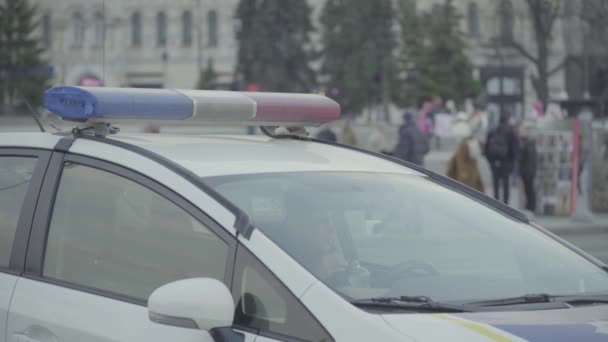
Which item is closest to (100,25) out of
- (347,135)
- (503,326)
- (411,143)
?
(347,135)

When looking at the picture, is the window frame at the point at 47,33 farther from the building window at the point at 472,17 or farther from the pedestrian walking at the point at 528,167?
the pedestrian walking at the point at 528,167

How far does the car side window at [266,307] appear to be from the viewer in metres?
3.43

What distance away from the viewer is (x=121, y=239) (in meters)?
4.26

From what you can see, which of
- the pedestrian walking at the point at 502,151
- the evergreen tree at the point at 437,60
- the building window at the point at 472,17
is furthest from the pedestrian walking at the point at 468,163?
the building window at the point at 472,17

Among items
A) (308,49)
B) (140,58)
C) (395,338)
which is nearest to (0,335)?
(395,338)

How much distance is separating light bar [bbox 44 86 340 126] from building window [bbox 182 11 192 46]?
302 feet

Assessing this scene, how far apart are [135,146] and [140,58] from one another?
94089 mm

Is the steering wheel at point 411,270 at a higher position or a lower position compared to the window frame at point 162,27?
higher

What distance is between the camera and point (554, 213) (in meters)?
22.0

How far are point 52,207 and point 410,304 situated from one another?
150 centimetres

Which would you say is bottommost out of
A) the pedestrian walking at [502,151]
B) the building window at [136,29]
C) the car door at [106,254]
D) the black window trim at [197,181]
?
the building window at [136,29]

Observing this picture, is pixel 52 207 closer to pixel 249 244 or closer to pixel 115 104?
pixel 115 104

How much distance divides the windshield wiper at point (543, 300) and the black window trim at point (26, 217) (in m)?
1.65

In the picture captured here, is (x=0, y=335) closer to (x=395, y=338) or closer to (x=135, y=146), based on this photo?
(x=135, y=146)
